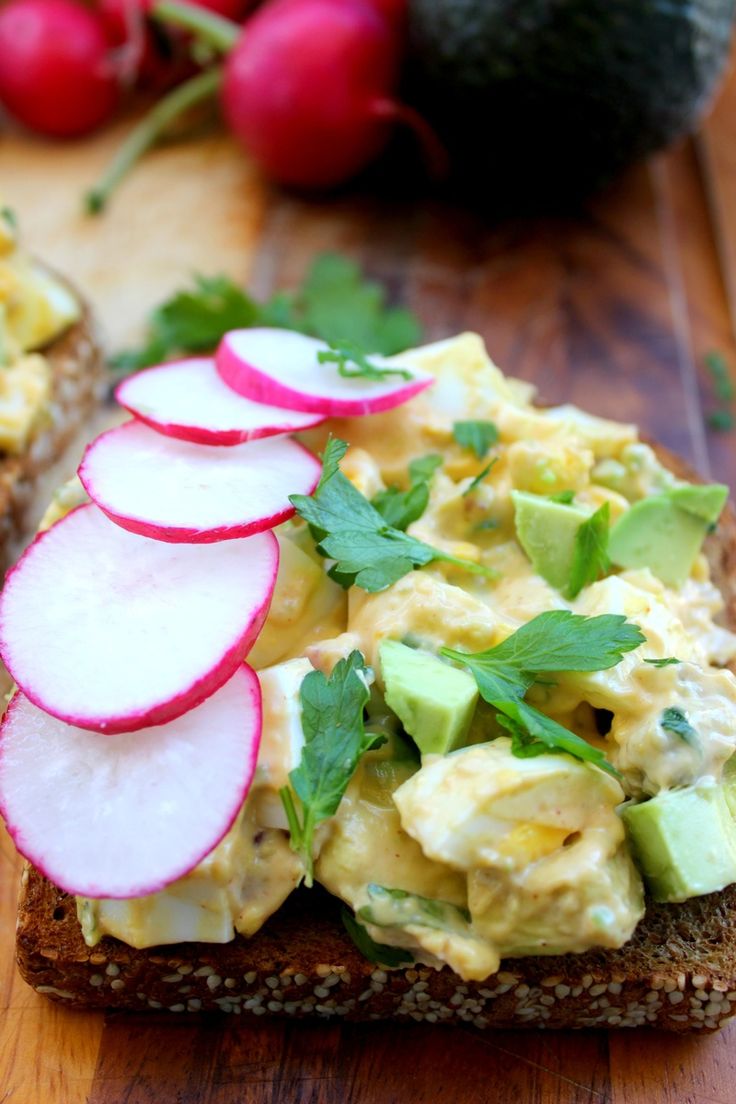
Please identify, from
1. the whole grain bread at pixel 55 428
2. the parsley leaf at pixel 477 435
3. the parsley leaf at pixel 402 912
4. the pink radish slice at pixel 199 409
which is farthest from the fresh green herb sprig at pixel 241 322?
the parsley leaf at pixel 402 912

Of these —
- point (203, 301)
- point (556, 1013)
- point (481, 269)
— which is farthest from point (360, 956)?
point (481, 269)

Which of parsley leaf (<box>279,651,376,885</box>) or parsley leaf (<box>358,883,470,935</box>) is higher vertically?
parsley leaf (<box>279,651,376,885</box>)

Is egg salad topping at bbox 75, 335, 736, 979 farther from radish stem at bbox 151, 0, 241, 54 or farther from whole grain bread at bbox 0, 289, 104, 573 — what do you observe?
radish stem at bbox 151, 0, 241, 54

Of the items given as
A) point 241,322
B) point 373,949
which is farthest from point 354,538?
point 241,322

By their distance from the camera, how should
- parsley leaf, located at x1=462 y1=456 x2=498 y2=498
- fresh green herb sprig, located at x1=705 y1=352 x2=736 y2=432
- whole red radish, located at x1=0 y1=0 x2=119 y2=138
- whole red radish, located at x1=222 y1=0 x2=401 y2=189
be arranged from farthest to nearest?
whole red radish, located at x1=0 y1=0 x2=119 y2=138, whole red radish, located at x1=222 y1=0 x2=401 y2=189, fresh green herb sprig, located at x1=705 y1=352 x2=736 y2=432, parsley leaf, located at x1=462 y1=456 x2=498 y2=498

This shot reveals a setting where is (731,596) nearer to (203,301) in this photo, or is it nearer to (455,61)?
(203,301)

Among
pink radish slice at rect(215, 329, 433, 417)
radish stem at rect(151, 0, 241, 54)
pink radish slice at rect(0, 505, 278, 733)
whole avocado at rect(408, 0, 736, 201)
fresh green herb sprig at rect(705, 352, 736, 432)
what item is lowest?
fresh green herb sprig at rect(705, 352, 736, 432)

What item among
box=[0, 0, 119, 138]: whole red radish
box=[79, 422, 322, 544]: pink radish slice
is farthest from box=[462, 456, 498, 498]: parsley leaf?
box=[0, 0, 119, 138]: whole red radish

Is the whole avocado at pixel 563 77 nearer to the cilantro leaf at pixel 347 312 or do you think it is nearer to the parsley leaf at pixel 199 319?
the cilantro leaf at pixel 347 312
